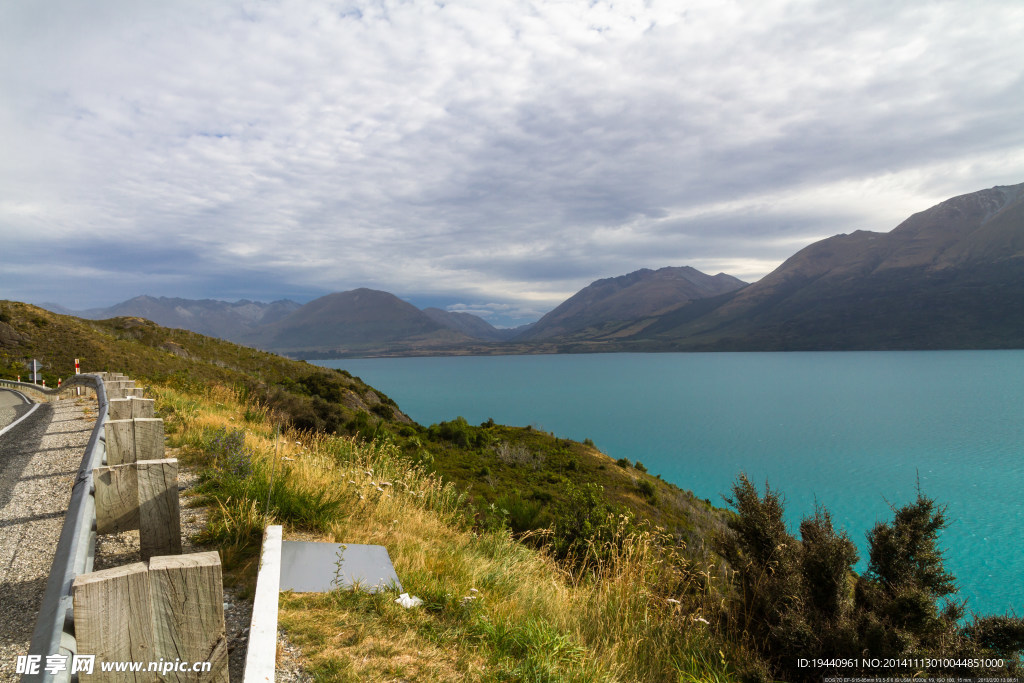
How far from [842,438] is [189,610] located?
5094cm

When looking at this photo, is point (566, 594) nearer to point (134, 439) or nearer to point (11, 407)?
point (134, 439)

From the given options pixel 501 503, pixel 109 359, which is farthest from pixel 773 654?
pixel 109 359

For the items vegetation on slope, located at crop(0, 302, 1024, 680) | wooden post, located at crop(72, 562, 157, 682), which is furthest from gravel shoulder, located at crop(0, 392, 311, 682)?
wooden post, located at crop(72, 562, 157, 682)

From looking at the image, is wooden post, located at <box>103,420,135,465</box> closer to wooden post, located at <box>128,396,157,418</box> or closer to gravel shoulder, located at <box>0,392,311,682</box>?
gravel shoulder, located at <box>0,392,311,682</box>

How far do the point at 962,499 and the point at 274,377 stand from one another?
4013cm

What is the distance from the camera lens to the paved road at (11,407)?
35.5 ft

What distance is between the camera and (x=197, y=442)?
6.67 m

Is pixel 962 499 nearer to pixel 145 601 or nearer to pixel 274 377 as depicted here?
pixel 145 601

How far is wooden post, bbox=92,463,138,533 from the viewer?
9.49 feet

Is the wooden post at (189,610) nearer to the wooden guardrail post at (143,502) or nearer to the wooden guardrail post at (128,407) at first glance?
the wooden guardrail post at (143,502)

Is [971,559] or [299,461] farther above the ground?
[299,461]

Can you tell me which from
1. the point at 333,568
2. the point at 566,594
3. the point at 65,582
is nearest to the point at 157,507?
the point at 65,582

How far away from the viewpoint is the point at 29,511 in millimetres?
4508

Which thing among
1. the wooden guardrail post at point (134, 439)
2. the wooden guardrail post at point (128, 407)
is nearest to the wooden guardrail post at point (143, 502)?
the wooden guardrail post at point (134, 439)
